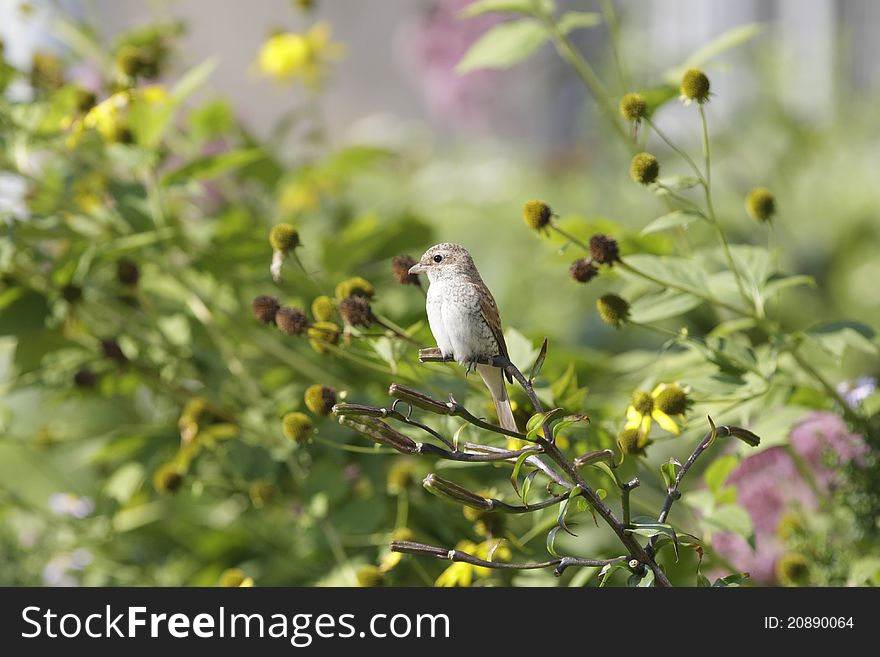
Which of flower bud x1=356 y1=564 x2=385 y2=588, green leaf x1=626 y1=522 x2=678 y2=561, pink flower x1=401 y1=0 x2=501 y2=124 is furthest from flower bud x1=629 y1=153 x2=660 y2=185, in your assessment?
pink flower x1=401 y1=0 x2=501 y2=124

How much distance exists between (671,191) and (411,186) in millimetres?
2498

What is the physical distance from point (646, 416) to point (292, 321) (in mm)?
281

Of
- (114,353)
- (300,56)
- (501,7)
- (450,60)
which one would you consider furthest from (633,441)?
(450,60)

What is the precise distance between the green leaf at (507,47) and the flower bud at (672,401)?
15.7 inches

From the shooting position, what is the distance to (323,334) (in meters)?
0.78

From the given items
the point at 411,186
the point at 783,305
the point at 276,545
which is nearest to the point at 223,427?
the point at 276,545

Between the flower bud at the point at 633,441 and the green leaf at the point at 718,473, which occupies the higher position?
the green leaf at the point at 718,473

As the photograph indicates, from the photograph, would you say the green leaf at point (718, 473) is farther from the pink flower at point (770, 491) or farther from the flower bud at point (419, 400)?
the flower bud at point (419, 400)

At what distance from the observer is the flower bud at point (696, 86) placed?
0.78 meters

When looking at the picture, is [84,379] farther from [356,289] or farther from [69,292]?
[356,289]

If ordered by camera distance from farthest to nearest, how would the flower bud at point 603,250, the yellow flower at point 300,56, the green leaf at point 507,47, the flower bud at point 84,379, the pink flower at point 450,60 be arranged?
the pink flower at point 450,60, the yellow flower at point 300,56, the flower bud at point 84,379, the green leaf at point 507,47, the flower bud at point 603,250

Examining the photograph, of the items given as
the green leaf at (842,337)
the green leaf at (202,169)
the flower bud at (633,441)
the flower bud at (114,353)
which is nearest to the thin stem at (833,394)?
the green leaf at (842,337)
